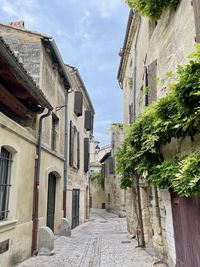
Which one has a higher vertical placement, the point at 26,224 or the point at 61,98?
the point at 61,98

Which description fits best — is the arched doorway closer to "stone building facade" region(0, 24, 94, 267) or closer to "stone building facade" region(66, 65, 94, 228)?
"stone building facade" region(0, 24, 94, 267)

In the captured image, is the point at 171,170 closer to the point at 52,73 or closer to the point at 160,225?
the point at 160,225

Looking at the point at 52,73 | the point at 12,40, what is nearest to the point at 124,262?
the point at 52,73

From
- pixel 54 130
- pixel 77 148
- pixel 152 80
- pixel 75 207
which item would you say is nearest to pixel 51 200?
pixel 54 130

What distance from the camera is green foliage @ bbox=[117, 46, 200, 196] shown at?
3.26 m

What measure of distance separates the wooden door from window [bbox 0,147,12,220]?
138 inches

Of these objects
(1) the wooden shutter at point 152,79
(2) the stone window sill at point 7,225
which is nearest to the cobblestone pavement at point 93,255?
(2) the stone window sill at point 7,225

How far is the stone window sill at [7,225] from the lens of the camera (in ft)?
16.3

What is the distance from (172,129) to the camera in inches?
158

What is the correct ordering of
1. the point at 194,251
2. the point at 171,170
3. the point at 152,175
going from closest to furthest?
the point at 194,251, the point at 171,170, the point at 152,175

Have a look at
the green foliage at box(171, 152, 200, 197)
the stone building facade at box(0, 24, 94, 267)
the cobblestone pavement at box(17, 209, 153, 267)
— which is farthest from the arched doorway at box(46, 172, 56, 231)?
the green foliage at box(171, 152, 200, 197)

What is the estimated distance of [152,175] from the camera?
15.6 feet

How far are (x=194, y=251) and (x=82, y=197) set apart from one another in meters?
11.5

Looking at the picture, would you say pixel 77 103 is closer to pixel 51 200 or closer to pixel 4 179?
pixel 51 200
